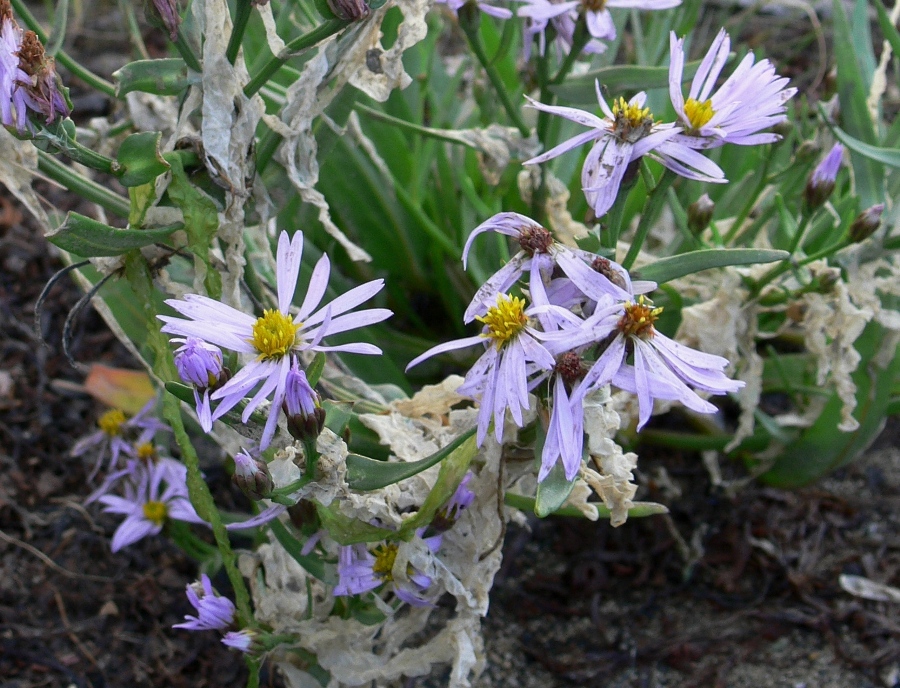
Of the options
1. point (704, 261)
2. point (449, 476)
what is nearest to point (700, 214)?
point (704, 261)

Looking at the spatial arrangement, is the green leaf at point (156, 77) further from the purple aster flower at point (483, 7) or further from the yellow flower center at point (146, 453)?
the yellow flower center at point (146, 453)

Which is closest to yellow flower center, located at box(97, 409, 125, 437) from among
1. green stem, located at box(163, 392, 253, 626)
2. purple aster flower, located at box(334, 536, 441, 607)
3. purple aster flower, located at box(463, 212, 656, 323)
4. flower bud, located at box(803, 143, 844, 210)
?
green stem, located at box(163, 392, 253, 626)

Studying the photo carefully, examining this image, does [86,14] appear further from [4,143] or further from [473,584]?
[473,584]

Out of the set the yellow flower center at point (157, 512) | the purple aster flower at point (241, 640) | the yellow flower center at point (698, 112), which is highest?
the yellow flower center at point (698, 112)

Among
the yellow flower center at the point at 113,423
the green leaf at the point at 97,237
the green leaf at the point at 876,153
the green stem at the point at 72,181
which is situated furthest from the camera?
the yellow flower center at the point at 113,423

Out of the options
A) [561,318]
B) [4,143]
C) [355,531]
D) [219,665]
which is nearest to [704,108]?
[561,318]

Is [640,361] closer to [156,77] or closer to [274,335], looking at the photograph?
[274,335]

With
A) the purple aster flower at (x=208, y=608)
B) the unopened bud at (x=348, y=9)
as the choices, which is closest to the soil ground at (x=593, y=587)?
the purple aster flower at (x=208, y=608)
